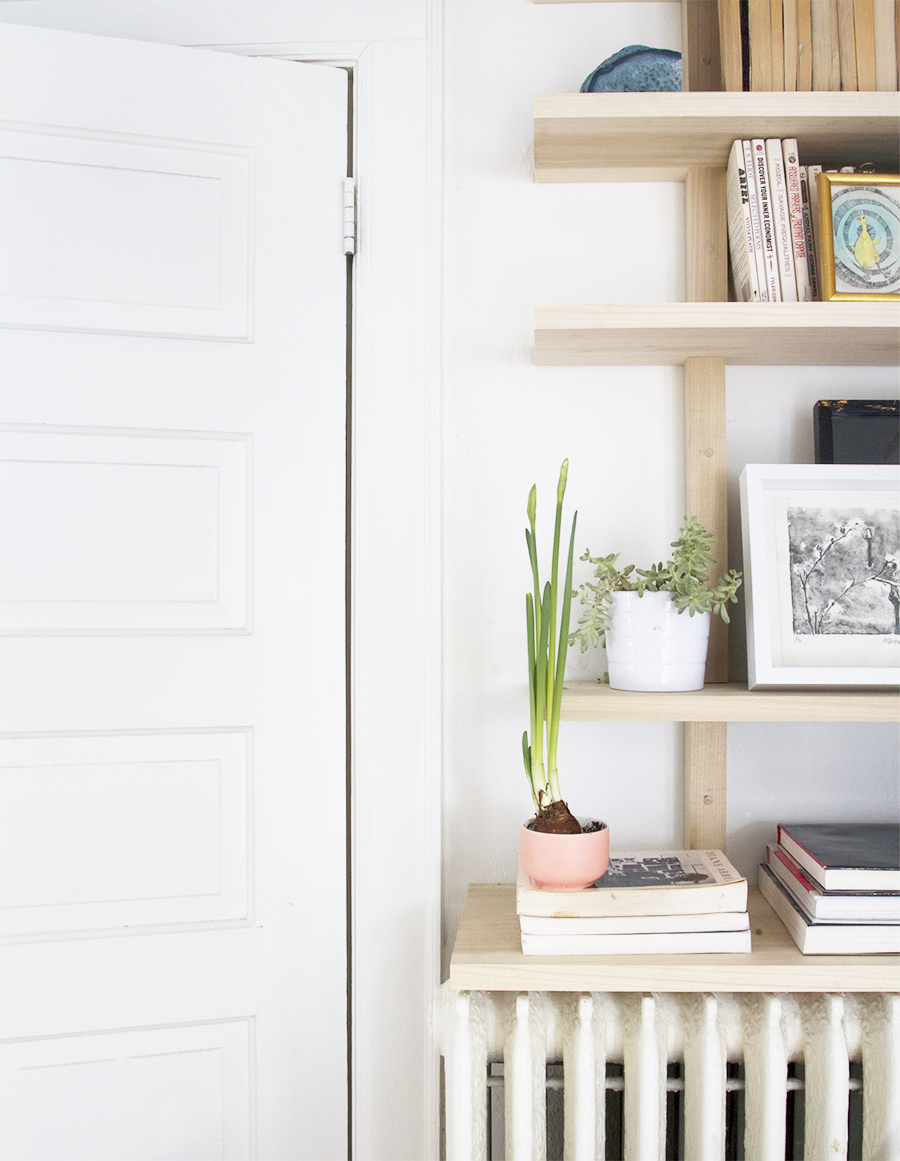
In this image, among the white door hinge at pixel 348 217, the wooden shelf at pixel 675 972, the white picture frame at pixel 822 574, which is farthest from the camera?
the white door hinge at pixel 348 217

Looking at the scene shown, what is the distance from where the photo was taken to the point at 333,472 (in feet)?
3.36

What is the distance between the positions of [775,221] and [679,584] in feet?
1.54

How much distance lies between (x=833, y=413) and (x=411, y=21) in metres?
0.77

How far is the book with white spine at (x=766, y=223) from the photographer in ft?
3.11

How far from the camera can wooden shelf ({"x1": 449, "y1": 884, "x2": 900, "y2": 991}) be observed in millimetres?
822

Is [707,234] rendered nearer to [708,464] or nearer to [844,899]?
[708,464]

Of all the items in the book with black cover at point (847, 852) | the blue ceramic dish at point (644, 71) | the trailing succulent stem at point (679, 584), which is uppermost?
the blue ceramic dish at point (644, 71)

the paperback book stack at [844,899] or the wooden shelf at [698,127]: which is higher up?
the wooden shelf at [698,127]

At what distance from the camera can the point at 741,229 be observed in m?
0.97

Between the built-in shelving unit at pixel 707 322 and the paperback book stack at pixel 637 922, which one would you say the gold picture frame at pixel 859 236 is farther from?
the paperback book stack at pixel 637 922

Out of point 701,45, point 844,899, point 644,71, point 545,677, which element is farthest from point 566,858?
point 701,45

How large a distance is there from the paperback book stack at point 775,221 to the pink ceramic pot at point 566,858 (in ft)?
2.24

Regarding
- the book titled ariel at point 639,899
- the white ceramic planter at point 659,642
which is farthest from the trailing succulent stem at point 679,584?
the book titled ariel at point 639,899

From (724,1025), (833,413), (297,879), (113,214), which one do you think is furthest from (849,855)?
(113,214)
